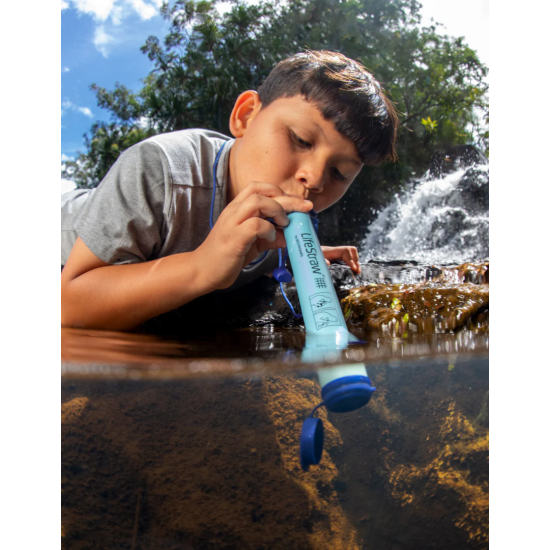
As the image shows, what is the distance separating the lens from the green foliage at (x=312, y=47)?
71 centimetres

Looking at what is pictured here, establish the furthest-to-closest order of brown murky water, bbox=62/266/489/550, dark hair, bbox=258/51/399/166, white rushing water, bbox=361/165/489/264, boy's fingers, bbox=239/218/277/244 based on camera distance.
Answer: white rushing water, bbox=361/165/489/264, dark hair, bbox=258/51/399/166, boy's fingers, bbox=239/218/277/244, brown murky water, bbox=62/266/489/550

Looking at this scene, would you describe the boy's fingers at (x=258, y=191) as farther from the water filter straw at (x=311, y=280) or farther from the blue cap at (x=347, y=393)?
the blue cap at (x=347, y=393)

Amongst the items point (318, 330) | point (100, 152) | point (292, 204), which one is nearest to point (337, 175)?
point (292, 204)

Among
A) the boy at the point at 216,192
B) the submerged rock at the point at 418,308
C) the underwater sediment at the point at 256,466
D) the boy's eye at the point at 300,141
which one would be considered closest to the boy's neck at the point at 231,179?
the boy at the point at 216,192

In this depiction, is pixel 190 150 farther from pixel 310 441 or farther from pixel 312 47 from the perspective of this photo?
pixel 310 441

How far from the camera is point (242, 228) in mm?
536

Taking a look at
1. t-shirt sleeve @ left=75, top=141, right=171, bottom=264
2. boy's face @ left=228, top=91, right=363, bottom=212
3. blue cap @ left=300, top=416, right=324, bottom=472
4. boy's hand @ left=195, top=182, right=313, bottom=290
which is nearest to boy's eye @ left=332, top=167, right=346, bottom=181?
boy's face @ left=228, top=91, right=363, bottom=212

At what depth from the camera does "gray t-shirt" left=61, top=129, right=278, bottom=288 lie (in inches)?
24.6

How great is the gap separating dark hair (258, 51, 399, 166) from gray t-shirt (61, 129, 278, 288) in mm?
126

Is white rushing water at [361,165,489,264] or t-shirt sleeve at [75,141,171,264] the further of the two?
white rushing water at [361,165,489,264]

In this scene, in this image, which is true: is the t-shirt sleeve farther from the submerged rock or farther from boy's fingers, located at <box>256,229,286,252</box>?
the submerged rock
